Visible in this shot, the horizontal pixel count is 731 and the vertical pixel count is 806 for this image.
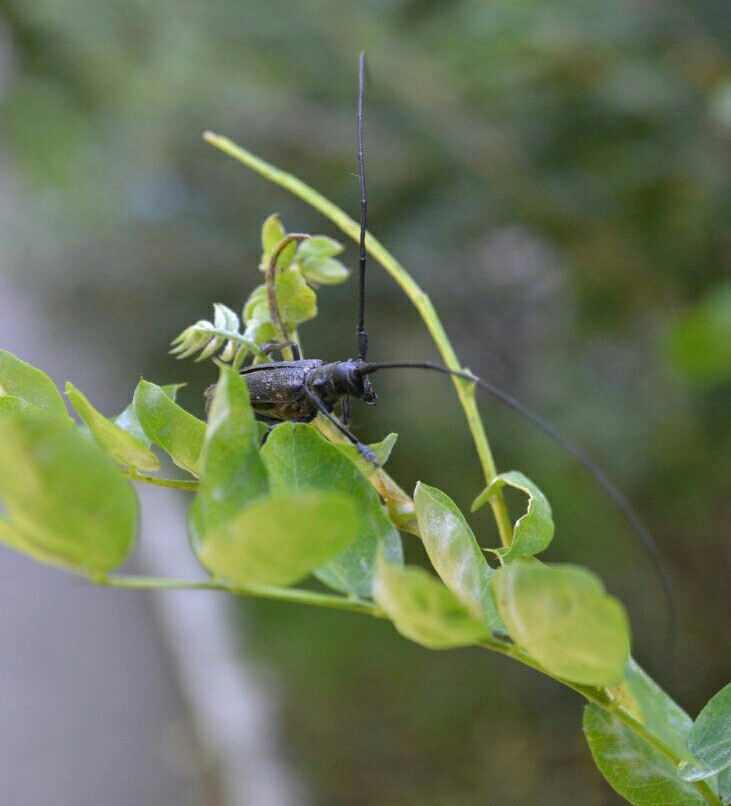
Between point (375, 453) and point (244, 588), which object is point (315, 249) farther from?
point (244, 588)

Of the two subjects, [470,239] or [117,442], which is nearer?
[117,442]

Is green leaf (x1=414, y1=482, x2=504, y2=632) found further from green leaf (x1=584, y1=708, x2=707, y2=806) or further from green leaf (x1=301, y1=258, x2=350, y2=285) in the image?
green leaf (x1=301, y1=258, x2=350, y2=285)

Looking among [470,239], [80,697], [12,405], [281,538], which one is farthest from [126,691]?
[281,538]

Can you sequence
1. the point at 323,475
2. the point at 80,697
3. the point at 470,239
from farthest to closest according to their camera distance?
the point at 80,697 → the point at 470,239 → the point at 323,475

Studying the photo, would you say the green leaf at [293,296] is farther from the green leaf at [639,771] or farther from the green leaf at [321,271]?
the green leaf at [639,771]

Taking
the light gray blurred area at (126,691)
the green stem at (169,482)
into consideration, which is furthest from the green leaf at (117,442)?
the light gray blurred area at (126,691)

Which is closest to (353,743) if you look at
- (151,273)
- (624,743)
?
(151,273)
